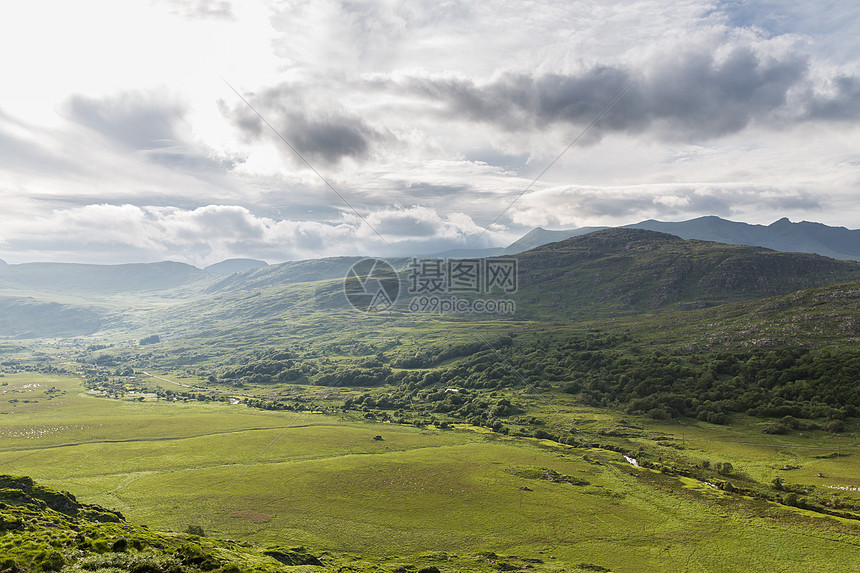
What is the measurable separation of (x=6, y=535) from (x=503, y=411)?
131 meters

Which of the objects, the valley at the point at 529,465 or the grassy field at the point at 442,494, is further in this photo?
the grassy field at the point at 442,494

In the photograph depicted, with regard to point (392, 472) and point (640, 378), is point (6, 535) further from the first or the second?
point (640, 378)

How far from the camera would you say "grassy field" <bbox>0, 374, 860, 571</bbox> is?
56.5m

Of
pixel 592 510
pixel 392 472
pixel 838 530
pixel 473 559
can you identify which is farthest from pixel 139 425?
pixel 838 530

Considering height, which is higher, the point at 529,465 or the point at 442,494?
the point at 442,494

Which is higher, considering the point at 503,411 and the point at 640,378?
the point at 640,378

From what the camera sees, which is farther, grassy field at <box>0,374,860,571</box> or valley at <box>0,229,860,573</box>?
grassy field at <box>0,374,860,571</box>

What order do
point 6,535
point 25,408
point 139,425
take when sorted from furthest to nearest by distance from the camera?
point 25,408 < point 139,425 < point 6,535

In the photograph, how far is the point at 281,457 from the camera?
333ft

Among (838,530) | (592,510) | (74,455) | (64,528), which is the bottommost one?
(74,455)

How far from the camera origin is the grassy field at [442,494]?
2223 inches

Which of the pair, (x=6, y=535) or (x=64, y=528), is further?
(x=64, y=528)

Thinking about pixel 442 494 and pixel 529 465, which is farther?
pixel 529 465

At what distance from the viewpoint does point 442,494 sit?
76.7 metres
